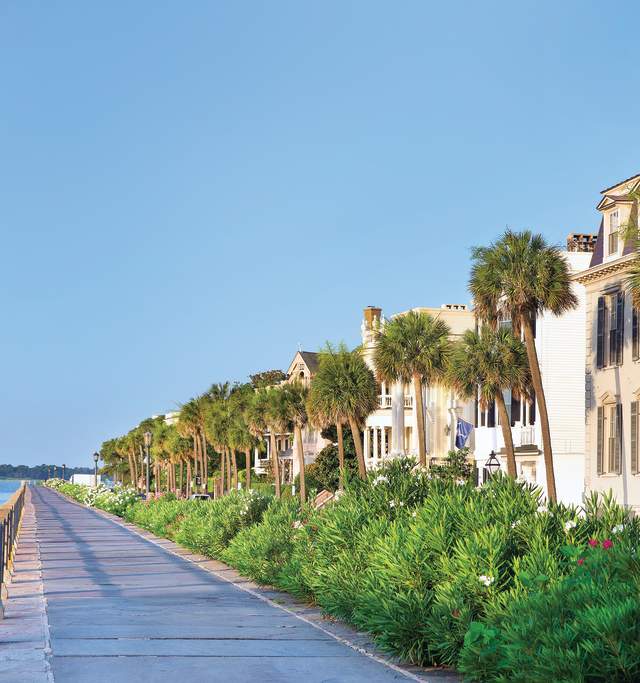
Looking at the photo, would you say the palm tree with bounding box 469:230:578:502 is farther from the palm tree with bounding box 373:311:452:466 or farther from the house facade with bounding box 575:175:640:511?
the palm tree with bounding box 373:311:452:466

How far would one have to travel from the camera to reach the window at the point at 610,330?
38031mm

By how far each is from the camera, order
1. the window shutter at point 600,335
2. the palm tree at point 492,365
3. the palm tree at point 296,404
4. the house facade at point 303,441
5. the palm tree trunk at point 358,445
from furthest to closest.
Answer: the house facade at point 303,441, the palm tree at point 296,404, the palm tree trunk at point 358,445, the palm tree at point 492,365, the window shutter at point 600,335

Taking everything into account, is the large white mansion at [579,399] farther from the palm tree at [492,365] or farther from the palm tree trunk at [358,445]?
the palm tree at [492,365]

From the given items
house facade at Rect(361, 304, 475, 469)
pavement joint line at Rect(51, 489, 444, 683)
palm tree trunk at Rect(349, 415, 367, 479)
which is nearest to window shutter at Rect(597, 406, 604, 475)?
palm tree trunk at Rect(349, 415, 367, 479)

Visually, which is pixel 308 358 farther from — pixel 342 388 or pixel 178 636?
pixel 178 636

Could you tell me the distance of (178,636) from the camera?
12.1m

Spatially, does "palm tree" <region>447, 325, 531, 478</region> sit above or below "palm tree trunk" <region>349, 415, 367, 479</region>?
above

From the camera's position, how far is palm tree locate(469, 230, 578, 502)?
37250 mm

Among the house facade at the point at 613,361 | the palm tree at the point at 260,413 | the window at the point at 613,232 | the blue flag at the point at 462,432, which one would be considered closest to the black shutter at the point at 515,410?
the blue flag at the point at 462,432

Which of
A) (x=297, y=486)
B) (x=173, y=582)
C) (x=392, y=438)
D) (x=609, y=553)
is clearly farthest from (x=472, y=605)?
(x=297, y=486)

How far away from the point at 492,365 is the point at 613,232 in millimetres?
7985

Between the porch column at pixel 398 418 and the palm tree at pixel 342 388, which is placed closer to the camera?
the palm tree at pixel 342 388

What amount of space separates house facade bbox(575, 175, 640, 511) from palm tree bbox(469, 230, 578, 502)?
1.56 m

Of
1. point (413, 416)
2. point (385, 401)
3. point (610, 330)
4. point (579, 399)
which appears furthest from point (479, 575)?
point (385, 401)
